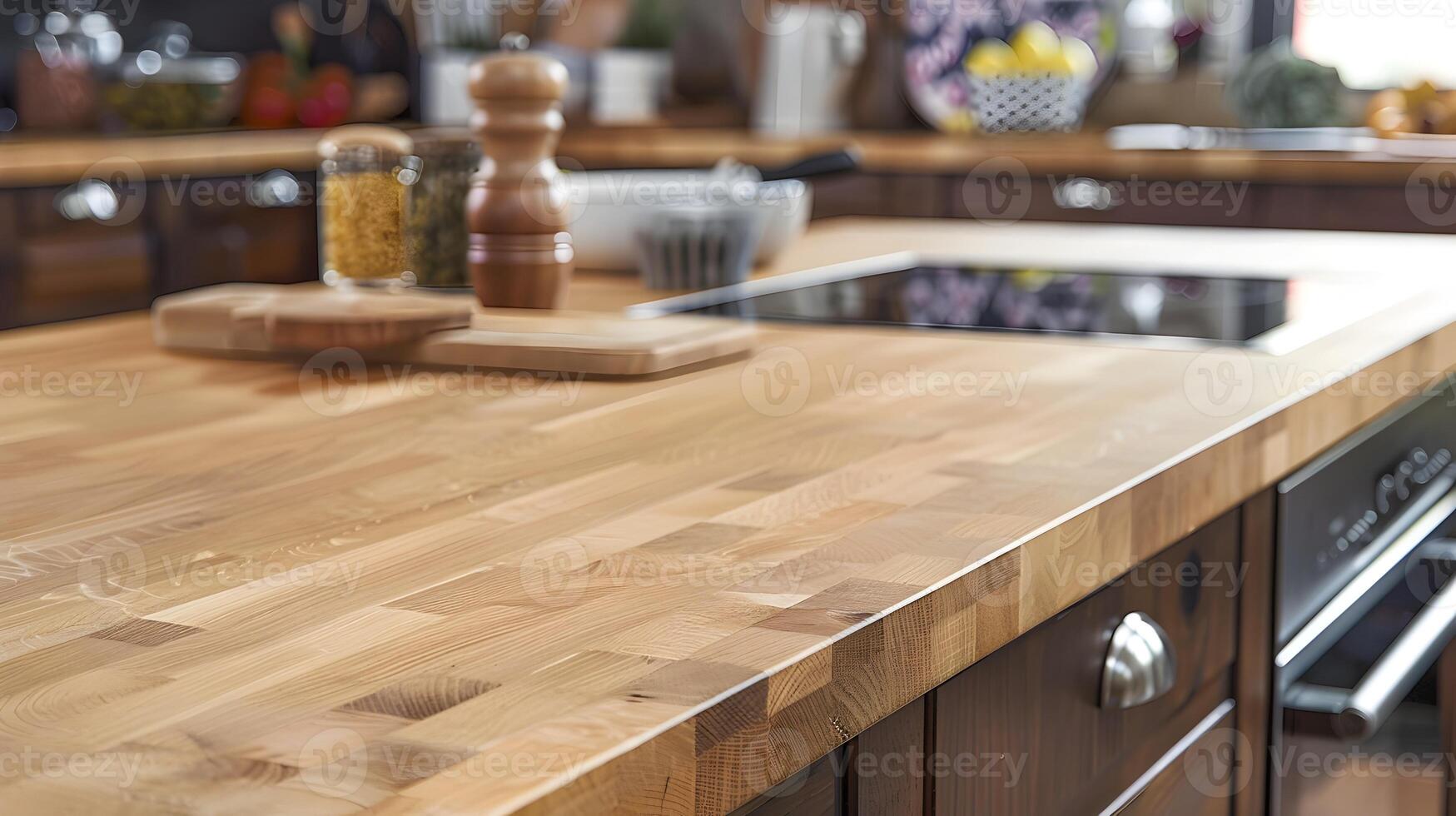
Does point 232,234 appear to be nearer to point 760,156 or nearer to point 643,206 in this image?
point 760,156

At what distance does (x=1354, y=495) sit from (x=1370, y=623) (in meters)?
0.10

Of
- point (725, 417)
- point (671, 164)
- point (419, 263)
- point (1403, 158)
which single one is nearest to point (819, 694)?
point (725, 417)

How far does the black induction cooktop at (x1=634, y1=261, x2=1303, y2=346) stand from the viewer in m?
1.19

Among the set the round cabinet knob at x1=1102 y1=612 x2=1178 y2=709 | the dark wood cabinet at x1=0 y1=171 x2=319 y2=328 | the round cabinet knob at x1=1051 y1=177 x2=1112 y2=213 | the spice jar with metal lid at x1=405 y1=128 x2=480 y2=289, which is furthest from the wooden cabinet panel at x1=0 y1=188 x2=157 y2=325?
the round cabinet knob at x1=1102 y1=612 x2=1178 y2=709

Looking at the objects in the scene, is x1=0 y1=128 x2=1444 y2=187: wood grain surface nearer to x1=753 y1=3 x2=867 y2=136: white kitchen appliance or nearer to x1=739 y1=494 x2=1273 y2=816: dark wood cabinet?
x1=753 y1=3 x2=867 y2=136: white kitchen appliance

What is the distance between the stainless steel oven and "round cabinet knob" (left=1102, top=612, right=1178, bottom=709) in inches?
8.4

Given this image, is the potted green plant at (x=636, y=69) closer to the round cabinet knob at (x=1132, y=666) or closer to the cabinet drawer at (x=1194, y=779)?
the cabinet drawer at (x=1194, y=779)

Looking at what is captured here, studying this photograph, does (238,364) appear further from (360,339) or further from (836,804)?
(836,804)

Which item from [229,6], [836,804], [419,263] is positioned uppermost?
[229,6]

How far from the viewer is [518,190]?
1.12 metres

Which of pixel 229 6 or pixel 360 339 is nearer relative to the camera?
pixel 360 339

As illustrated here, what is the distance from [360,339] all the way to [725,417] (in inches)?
10.8

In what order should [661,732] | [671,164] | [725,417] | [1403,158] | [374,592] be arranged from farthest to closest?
[671,164], [1403,158], [725,417], [374,592], [661,732]

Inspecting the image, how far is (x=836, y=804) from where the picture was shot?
0.54m
